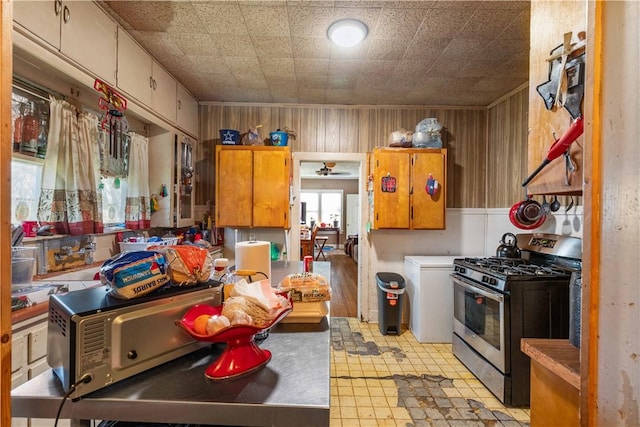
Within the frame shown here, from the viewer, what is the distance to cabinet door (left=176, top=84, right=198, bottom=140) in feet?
10.1

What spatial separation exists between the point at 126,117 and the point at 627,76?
293cm

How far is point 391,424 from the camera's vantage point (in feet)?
6.28

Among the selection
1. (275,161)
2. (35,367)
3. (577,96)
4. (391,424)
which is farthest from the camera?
(275,161)

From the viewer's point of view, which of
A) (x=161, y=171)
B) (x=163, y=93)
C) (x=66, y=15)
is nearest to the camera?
(x=66, y=15)

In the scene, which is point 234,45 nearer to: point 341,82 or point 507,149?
point 341,82

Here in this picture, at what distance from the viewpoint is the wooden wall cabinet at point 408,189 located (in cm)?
329

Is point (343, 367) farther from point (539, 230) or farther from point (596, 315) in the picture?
point (596, 315)

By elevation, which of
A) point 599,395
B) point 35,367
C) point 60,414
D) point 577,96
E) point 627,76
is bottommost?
point 35,367

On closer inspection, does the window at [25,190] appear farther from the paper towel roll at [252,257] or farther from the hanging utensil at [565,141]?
the hanging utensil at [565,141]

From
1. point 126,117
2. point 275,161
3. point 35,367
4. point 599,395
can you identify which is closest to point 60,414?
point 35,367

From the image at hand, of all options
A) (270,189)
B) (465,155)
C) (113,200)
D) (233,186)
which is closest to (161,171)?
(113,200)

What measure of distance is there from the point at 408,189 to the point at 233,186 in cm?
188

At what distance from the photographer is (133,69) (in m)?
2.28

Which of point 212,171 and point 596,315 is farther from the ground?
point 212,171
